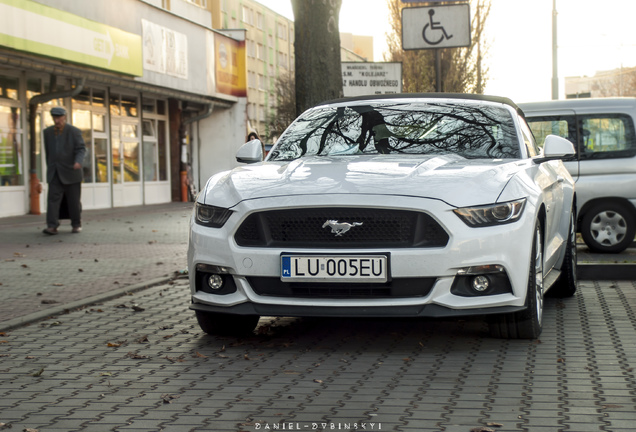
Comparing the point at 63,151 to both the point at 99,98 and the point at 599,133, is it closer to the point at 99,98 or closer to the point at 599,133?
the point at 599,133

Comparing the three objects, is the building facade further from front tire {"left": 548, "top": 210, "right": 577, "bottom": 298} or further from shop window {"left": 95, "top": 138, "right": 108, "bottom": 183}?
front tire {"left": 548, "top": 210, "right": 577, "bottom": 298}

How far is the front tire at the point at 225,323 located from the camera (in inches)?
246

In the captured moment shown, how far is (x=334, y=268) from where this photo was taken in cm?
550

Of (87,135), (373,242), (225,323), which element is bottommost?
(225,323)

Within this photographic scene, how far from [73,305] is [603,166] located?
6.83m

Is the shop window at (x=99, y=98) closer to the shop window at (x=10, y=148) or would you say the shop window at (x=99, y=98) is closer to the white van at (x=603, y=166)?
the shop window at (x=10, y=148)

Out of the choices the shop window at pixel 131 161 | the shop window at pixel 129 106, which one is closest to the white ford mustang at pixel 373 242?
the shop window at pixel 131 161

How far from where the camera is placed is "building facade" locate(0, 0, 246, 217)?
2123cm

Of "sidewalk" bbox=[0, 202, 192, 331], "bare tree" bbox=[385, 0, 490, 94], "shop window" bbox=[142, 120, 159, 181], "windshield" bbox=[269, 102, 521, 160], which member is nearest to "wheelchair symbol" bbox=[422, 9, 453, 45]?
"sidewalk" bbox=[0, 202, 192, 331]

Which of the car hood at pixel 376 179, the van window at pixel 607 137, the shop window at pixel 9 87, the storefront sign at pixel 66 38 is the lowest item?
the car hood at pixel 376 179

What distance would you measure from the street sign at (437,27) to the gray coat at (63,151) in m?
5.70

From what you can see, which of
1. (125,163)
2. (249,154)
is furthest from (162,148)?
(249,154)

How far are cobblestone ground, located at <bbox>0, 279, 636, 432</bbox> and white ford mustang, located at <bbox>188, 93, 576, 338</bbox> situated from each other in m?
0.29

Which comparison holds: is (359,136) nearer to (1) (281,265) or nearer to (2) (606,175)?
(1) (281,265)
